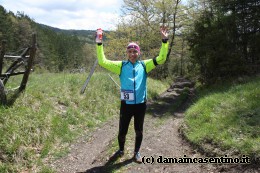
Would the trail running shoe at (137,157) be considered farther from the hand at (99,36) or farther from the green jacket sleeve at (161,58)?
the hand at (99,36)

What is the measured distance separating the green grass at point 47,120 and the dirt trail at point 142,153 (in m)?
0.43

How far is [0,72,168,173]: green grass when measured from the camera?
21.1ft

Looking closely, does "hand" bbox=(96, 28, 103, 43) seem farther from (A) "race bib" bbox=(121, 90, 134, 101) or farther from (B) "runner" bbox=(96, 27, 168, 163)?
(A) "race bib" bbox=(121, 90, 134, 101)

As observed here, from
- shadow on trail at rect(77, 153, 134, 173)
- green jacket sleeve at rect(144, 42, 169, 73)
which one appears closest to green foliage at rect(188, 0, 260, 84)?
green jacket sleeve at rect(144, 42, 169, 73)

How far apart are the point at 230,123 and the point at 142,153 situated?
258 centimetres

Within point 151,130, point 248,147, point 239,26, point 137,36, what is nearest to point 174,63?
point 137,36

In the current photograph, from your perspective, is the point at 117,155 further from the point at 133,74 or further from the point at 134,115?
the point at 133,74

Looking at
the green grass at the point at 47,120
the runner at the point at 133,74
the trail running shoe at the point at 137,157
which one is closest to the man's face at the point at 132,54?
the runner at the point at 133,74

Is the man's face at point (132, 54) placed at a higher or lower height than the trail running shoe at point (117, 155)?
higher

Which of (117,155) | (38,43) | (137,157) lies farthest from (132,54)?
(38,43)

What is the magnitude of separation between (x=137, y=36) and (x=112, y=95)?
19.3 metres

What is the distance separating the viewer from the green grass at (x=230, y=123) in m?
6.00

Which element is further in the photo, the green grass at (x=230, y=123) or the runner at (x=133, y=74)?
the green grass at (x=230, y=123)

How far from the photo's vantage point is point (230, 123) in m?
7.21
